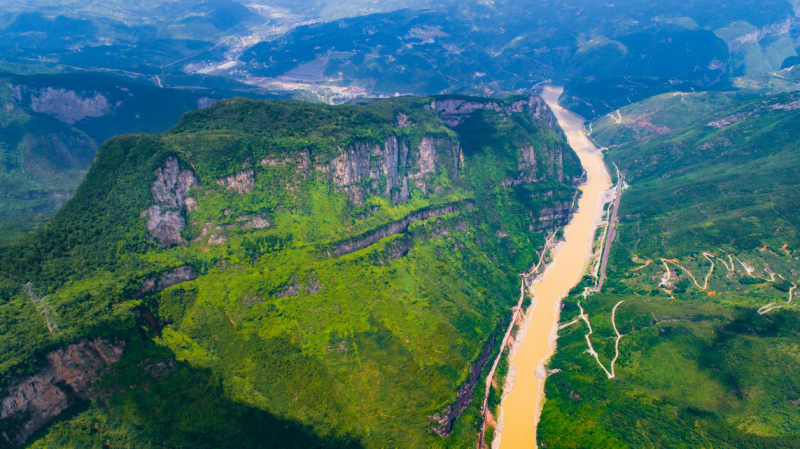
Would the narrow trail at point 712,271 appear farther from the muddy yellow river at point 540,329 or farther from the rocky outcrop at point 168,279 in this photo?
the rocky outcrop at point 168,279

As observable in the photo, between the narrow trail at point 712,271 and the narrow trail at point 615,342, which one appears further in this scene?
the narrow trail at point 712,271

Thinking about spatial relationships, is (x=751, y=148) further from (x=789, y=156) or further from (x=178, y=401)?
(x=178, y=401)

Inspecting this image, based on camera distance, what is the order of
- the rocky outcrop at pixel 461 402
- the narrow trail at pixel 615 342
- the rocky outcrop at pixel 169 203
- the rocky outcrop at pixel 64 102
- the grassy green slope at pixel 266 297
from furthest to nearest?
the rocky outcrop at pixel 64 102
the narrow trail at pixel 615 342
the rocky outcrop at pixel 169 203
the rocky outcrop at pixel 461 402
the grassy green slope at pixel 266 297

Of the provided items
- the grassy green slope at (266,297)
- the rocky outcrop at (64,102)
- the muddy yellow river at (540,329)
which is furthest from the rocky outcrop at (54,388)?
the rocky outcrop at (64,102)

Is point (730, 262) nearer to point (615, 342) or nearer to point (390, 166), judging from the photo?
point (615, 342)

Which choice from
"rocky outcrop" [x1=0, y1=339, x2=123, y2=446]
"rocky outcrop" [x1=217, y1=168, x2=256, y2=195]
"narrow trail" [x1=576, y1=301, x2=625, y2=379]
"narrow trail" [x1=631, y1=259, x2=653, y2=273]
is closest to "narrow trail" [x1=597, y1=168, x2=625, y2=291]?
"narrow trail" [x1=631, y1=259, x2=653, y2=273]

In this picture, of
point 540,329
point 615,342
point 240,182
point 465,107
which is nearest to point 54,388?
point 240,182

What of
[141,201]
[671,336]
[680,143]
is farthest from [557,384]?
[680,143]
